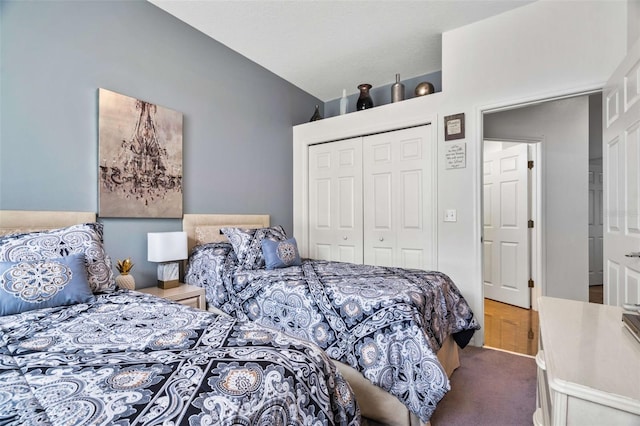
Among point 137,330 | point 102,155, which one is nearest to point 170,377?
point 137,330

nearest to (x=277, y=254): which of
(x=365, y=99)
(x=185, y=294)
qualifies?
(x=185, y=294)

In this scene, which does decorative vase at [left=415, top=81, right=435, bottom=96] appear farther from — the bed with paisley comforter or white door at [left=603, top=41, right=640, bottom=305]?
the bed with paisley comforter

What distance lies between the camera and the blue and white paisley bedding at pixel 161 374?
607mm

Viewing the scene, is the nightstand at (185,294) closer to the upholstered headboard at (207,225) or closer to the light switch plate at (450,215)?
the upholstered headboard at (207,225)

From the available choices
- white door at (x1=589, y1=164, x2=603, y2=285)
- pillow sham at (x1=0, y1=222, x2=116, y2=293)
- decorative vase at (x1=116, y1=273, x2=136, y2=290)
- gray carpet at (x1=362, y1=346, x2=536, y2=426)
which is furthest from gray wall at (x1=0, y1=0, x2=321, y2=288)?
white door at (x1=589, y1=164, x2=603, y2=285)

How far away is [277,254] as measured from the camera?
2441 mm

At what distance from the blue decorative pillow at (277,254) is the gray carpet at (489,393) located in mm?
1216

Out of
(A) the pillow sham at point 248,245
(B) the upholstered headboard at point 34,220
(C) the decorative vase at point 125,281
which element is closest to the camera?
(B) the upholstered headboard at point 34,220

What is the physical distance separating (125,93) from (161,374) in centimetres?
229

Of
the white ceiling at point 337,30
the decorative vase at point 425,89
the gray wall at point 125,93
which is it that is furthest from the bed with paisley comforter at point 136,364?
the decorative vase at point 425,89

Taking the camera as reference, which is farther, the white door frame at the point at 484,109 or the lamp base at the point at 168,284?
the lamp base at the point at 168,284

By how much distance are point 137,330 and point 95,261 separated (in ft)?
2.67

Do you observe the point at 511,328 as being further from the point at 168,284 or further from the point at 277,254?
the point at 168,284

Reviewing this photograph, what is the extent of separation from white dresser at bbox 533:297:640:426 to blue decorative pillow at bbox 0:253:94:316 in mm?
1771
